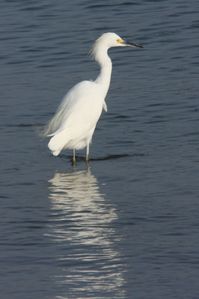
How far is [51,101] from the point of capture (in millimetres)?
12461

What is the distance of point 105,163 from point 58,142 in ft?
1.78

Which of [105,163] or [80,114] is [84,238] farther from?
[80,114]

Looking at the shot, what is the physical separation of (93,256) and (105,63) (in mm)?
4214

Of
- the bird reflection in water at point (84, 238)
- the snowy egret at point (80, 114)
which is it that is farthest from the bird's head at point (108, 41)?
the bird reflection in water at point (84, 238)

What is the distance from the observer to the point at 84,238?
777 cm

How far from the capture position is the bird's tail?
10335 mm

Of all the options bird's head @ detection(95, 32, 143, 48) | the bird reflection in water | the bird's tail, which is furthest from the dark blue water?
bird's head @ detection(95, 32, 143, 48)

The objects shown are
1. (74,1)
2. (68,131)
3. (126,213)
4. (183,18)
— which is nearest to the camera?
(126,213)

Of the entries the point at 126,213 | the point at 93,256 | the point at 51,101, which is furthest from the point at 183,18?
the point at 93,256

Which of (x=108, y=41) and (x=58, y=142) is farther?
(x=108, y=41)

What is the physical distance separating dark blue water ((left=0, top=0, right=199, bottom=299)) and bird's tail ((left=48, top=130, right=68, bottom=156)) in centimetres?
18

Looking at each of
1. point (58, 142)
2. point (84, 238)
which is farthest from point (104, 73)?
point (84, 238)

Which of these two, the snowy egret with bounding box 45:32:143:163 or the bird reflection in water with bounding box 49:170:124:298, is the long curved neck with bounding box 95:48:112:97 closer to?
the snowy egret with bounding box 45:32:143:163

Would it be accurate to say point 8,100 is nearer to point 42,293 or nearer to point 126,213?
point 126,213
